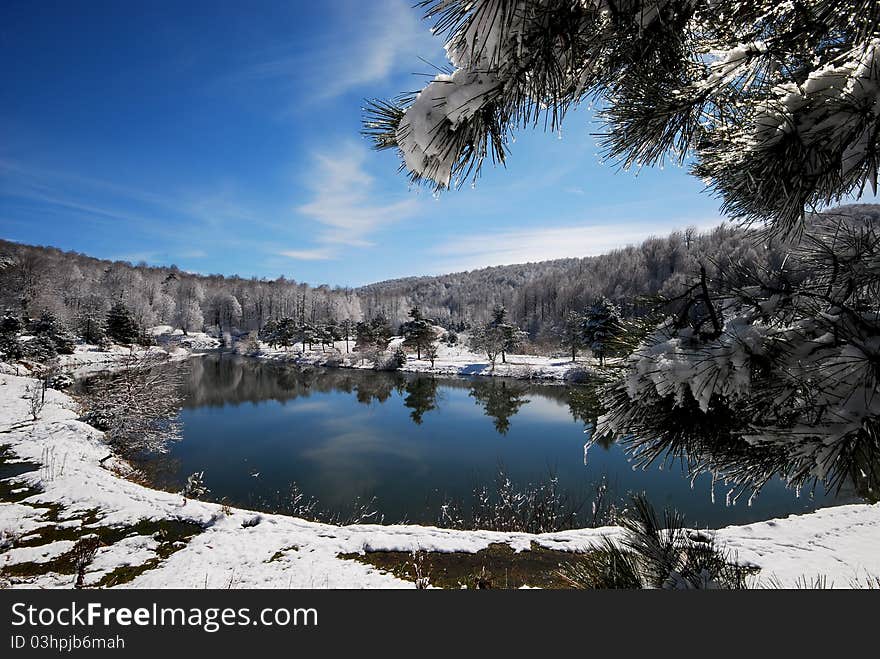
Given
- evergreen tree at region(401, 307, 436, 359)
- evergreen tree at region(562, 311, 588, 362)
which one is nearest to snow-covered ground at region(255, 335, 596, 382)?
evergreen tree at region(562, 311, 588, 362)

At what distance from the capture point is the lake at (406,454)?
31.4ft

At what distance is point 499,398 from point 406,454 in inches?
450

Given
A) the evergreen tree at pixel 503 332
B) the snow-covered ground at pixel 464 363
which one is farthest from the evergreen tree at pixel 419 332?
the evergreen tree at pixel 503 332

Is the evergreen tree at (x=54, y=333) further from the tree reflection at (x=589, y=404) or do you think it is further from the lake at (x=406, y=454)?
the tree reflection at (x=589, y=404)

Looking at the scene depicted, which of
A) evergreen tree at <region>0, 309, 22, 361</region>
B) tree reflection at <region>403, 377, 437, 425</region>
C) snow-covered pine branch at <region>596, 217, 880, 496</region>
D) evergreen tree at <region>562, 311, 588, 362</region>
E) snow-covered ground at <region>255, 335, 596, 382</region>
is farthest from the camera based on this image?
evergreen tree at <region>562, 311, 588, 362</region>

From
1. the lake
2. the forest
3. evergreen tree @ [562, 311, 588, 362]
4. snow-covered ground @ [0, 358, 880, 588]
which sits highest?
the forest

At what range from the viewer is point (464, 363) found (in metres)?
38.6

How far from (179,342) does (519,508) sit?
65.6m

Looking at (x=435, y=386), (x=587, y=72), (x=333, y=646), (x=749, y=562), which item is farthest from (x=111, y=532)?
(x=435, y=386)

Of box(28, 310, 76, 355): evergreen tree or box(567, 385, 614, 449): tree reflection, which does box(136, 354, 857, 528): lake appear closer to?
box(567, 385, 614, 449): tree reflection

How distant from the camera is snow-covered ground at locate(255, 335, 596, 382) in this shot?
3152 cm

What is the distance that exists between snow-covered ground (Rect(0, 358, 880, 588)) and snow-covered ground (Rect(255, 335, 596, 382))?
17709 millimetres

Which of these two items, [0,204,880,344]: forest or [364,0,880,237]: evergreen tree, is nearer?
[364,0,880,237]: evergreen tree

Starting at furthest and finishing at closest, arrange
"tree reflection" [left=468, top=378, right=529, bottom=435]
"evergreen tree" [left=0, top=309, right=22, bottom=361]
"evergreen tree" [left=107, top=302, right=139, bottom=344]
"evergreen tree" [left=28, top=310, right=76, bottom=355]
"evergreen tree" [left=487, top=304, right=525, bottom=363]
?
"evergreen tree" [left=107, top=302, right=139, bottom=344], "evergreen tree" [left=487, top=304, right=525, bottom=363], "evergreen tree" [left=28, top=310, right=76, bottom=355], "evergreen tree" [left=0, top=309, right=22, bottom=361], "tree reflection" [left=468, top=378, right=529, bottom=435]
